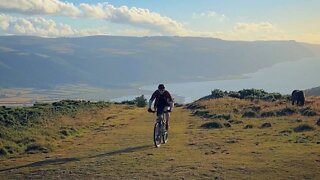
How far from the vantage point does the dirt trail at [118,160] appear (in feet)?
46.6

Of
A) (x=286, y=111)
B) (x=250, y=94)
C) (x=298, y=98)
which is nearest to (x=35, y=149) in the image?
(x=286, y=111)

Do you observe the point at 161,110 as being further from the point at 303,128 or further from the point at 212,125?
the point at 303,128

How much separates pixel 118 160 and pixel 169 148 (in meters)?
2.97

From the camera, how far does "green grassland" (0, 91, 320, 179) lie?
563 inches

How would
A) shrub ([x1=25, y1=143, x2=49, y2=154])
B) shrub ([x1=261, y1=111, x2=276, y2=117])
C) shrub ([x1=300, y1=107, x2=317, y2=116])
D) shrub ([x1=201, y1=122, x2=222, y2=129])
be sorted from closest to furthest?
shrub ([x1=25, y1=143, x2=49, y2=154]), shrub ([x1=201, y1=122, x2=222, y2=129]), shrub ([x1=300, y1=107, x2=317, y2=116]), shrub ([x1=261, y1=111, x2=276, y2=117])

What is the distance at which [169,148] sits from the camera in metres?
18.4

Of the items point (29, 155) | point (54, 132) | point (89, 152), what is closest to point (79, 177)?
point (89, 152)

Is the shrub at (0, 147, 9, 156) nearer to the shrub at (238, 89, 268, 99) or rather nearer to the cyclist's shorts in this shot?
the cyclist's shorts

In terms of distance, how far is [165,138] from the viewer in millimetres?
19766

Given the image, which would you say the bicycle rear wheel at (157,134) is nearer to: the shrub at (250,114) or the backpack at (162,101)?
the backpack at (162,101)

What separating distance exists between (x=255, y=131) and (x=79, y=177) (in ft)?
38.3

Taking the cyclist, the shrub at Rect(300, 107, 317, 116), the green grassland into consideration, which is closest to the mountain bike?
the cyclist

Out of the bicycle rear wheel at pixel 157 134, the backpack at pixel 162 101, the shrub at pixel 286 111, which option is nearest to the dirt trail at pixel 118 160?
the bicycle rear wheel at pixel 157 134

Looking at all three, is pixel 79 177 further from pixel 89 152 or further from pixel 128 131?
pixel 128 131
